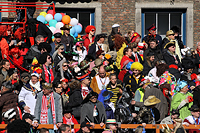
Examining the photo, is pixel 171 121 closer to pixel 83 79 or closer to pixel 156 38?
pixel 83 79

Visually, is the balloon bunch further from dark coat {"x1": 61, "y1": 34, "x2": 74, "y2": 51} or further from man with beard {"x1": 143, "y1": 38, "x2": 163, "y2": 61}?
man with beard {"x1": 143, "y1": 38, "x2": 163, "y2": 61}

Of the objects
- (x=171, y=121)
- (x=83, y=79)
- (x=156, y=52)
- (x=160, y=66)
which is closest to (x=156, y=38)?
(x=156, y=52)

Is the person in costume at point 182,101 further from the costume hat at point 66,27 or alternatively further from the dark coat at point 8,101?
the costume hat at point 66,27

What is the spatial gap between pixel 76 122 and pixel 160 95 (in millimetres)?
2311

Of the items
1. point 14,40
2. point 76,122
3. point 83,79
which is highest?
point 14,40

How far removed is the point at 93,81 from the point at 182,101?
256 cm

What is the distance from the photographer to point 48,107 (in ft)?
36.2

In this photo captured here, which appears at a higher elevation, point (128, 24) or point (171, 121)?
point (128, 24)

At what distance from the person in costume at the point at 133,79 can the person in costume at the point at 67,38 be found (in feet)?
9.61

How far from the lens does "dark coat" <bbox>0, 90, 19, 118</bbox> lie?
1108cm

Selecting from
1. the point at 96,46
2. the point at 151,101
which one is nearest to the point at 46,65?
the point at 96,46

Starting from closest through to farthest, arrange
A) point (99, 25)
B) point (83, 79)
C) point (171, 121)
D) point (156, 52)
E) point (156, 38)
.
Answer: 1. point (171, 121)
2. point (83, 79)
3. point (156, 52)
4. point (156, 38)
5. point (99, 25)

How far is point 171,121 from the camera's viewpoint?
36.2 ft

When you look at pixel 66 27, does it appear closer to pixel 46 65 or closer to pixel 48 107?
pixel 46 65
